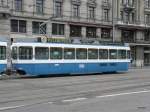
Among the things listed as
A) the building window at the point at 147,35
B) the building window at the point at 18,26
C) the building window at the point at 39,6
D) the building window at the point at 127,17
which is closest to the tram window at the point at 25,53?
the building window at the point at 18,26

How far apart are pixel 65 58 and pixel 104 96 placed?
16.0 metres

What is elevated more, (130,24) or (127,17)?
(127,17)

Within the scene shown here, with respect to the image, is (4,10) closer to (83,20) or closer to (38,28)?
(38,28)

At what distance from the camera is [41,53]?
30.0 meters

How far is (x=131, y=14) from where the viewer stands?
7088 centimetres

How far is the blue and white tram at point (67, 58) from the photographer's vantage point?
29.2 meters

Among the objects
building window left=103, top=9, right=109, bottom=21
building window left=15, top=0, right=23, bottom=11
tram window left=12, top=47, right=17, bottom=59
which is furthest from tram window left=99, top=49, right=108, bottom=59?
building window left=103, top=9, right=109, bottom=21

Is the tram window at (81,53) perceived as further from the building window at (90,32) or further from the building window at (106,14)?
the building window at (106,14)

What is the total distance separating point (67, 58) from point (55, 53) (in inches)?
52.7

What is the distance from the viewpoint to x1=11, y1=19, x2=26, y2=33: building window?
50656 mm

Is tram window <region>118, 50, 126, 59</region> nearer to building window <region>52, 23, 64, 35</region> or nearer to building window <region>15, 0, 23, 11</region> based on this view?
building window <region>15, 0, 23, 11</region>

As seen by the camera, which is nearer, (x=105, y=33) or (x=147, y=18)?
(x=105, y=33)

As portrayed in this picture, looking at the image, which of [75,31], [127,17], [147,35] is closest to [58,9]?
[75,31]

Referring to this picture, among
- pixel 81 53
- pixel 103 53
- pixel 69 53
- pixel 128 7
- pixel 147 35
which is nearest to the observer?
pixel 69 53
